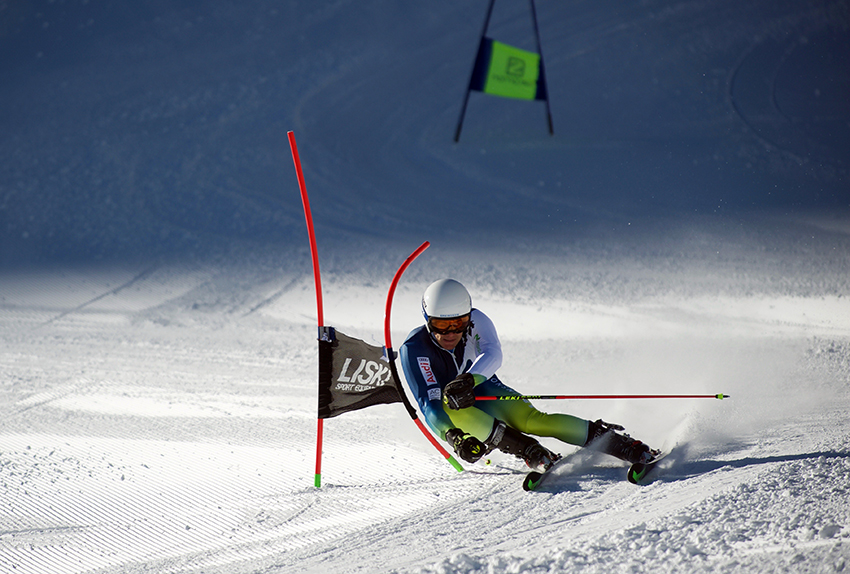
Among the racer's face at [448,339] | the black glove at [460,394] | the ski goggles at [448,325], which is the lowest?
the black glove at [460,394]

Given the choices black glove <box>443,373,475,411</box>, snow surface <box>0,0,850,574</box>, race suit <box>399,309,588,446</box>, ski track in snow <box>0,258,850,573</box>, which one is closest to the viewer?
ski track in snow <box>0,258,850,573</box>

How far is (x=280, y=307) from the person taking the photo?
6.55 m

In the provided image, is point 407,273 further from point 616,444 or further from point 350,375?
point 616,444

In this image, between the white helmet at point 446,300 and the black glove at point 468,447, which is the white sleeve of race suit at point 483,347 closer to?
the white helmet at point 446,300

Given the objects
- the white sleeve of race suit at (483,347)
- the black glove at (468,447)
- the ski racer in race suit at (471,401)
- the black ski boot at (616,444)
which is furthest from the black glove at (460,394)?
the black ski boot at (616,444)

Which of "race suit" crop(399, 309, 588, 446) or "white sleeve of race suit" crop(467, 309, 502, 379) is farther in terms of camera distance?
"white sleeve of race suit" crop(467, 309, 502, 379)

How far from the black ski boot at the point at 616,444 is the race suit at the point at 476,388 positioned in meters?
0.04

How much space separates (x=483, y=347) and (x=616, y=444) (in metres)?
0.78

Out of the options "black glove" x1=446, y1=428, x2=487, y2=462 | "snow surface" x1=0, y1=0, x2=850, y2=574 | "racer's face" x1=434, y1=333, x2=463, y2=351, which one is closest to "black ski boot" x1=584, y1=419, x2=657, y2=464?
"snow surface" x1=0, y1=0, x2=850, y2=574

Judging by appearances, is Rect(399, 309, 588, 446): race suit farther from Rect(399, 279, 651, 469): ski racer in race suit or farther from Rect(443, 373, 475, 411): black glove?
Rect(443, 373, 475, 411): black glove

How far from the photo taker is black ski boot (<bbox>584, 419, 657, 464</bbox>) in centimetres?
317

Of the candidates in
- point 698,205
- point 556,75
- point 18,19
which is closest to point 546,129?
point 556,75

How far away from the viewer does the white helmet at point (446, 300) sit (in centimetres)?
339

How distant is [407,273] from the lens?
7.17m
